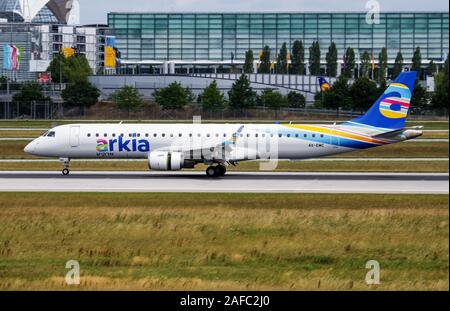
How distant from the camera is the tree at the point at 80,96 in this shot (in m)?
133

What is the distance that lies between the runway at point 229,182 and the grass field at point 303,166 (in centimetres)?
397

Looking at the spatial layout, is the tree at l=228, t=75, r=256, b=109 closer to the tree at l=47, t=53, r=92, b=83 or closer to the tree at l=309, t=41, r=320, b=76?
the tree at l=47, t=53, r=92, b=83

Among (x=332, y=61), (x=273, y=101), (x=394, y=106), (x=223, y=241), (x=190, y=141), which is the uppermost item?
(x=332, y=61)

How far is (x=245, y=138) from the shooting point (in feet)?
186

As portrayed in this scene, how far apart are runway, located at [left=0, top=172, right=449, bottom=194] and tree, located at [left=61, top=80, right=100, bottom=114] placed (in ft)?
249

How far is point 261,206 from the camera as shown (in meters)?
40.7

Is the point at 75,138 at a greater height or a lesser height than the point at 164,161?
greater

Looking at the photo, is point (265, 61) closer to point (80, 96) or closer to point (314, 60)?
point (314, 60)

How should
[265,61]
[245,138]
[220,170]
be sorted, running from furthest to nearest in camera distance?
1. [265,61]
2. [245,138]
3. [220,170]

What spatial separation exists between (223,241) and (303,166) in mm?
34604

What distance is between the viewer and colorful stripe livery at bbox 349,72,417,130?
57125 millimetres

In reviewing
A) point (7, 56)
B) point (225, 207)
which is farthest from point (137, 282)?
point (7, 56)

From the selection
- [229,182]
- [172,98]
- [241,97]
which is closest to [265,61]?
[241,97]
